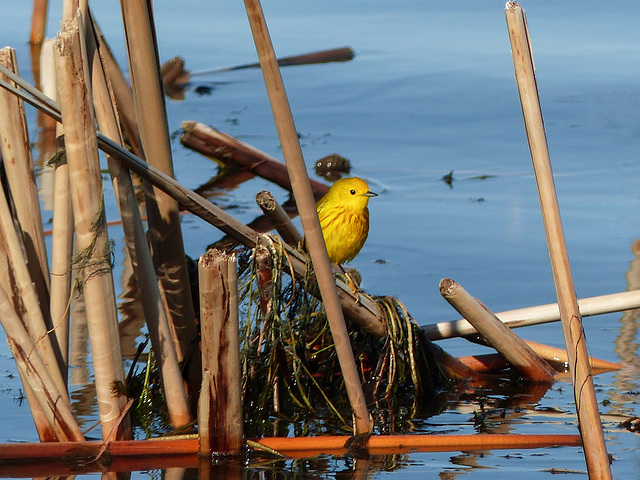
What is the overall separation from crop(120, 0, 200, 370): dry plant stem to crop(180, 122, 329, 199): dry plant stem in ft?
12.5

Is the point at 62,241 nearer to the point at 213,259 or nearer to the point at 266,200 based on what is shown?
the point at 213,259

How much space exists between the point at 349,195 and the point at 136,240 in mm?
2268

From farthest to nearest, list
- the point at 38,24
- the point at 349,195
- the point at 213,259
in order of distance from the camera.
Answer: the point at 38,24, the point at 349,195, the point at 213,259

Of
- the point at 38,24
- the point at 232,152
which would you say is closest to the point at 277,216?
the point at 232,152

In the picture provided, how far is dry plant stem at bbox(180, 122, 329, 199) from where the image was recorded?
27.6 ft

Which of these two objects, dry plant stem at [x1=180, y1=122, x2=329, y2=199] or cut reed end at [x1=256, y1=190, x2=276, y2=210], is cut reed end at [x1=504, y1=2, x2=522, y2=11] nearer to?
cut reed end at [x1=256, y1=190, x2=276, y2=210]

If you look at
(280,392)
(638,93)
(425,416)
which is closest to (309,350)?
(280,392)

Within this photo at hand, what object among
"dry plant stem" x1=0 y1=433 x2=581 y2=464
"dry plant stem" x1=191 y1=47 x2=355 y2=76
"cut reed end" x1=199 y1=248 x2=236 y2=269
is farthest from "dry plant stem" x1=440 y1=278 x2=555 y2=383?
"dry plant stem" x1=191 y1=47 x2=355 y2=76

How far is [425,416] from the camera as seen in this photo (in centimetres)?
486

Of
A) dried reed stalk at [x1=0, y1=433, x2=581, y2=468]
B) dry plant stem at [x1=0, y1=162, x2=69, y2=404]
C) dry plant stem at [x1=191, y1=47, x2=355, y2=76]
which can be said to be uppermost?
dry plant stem at [x1=191, y1=47, x2=355, y2=76]

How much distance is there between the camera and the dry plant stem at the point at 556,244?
3.29 metres

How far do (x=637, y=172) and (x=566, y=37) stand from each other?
4.28 metres

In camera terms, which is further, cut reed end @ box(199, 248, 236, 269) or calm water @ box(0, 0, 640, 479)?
calm water @ box(0, 0, 640, 479)

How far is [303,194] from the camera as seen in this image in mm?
3625
